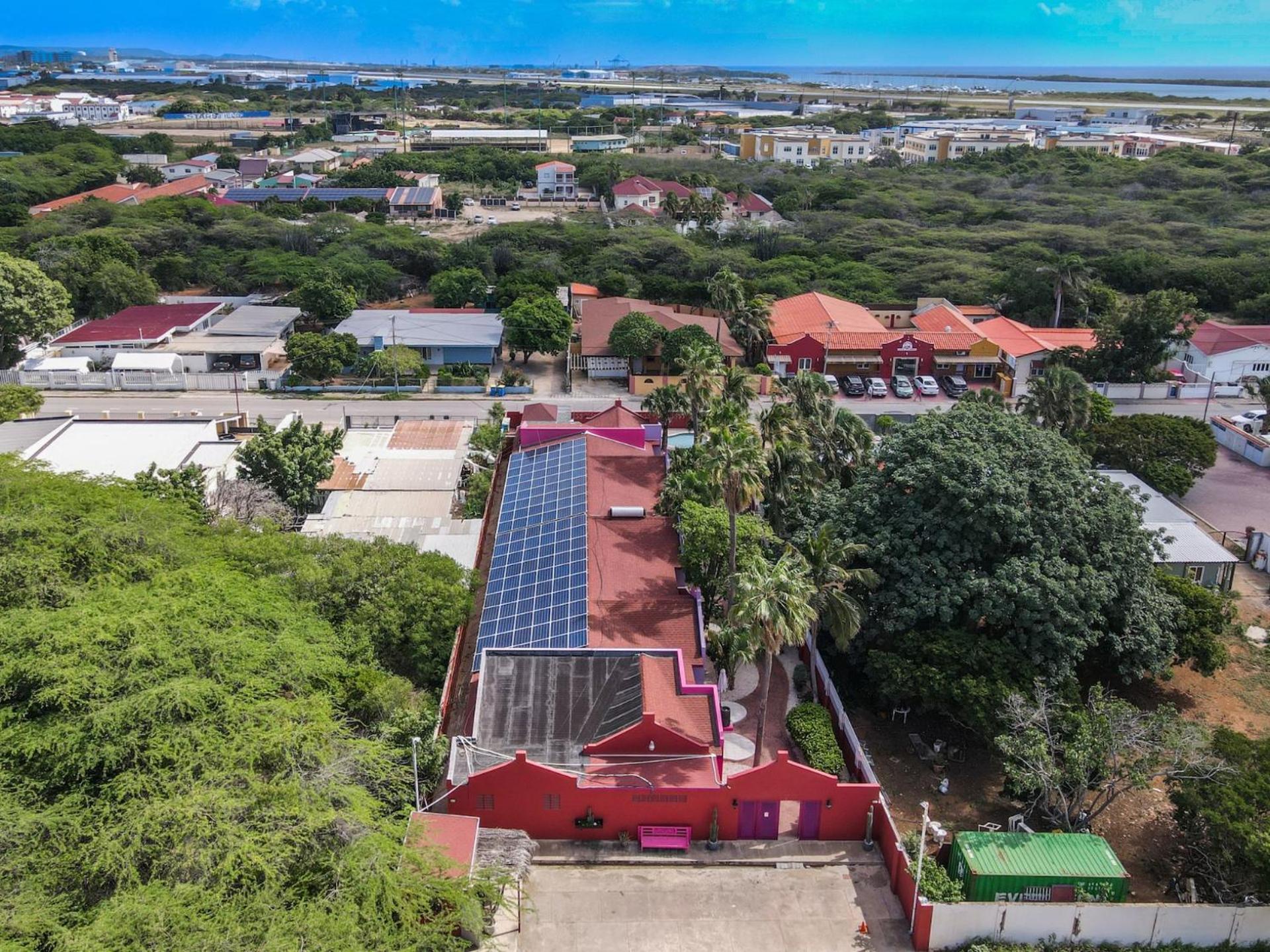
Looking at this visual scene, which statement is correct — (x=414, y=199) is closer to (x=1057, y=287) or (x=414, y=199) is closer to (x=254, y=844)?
(x=1057, y=287)

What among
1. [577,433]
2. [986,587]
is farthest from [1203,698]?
[577,433]

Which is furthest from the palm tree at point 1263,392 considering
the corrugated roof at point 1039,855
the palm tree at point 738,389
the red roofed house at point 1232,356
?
the corrugated roof at point 1039,855

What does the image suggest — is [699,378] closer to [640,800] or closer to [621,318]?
[640,800]

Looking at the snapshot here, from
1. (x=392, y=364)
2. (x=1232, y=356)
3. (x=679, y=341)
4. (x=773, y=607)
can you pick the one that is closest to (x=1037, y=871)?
(x=773, y=607)

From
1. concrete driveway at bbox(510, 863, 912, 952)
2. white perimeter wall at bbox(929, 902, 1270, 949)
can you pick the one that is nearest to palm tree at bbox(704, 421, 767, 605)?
concrete driveway at bbox(510, 863, 912, 952)

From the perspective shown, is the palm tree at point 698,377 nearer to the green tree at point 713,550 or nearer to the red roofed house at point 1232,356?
the green tree at point 713,550

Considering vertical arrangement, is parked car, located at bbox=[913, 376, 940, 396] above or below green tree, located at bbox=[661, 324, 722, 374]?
below

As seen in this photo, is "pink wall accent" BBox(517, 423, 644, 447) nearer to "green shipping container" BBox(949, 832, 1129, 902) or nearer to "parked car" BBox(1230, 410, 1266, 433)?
"green shipping container" BBox(949, 832, 1129, 902)
